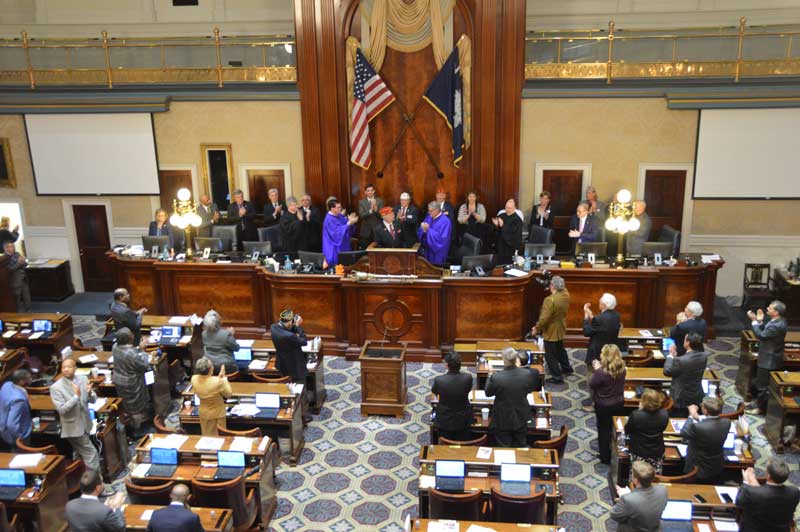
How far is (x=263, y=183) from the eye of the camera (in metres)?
14.5

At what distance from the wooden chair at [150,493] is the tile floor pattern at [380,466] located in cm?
137

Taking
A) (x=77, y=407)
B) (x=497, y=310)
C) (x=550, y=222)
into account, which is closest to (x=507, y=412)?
(x=497, y=310)

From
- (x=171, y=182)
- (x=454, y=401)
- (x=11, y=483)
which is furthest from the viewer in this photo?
(x=171, y=182)

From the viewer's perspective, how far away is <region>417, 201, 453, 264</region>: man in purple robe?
12.4m

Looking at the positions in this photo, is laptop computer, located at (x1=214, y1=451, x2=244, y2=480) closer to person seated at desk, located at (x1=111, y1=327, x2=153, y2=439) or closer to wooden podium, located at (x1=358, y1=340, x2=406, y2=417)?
person seated at desk, located at (x1=111, y1=327, x2=153, y2=439)

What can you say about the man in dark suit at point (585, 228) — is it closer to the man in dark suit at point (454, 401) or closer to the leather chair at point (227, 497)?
the man in dark suit at point (454, 401)

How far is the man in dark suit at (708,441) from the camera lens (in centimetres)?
679

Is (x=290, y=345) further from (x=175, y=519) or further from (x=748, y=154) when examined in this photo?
(x=748, y=154)

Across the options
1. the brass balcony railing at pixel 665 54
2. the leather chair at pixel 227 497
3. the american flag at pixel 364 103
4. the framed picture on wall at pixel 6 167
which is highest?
the brass balcony railing at pixel 665 54

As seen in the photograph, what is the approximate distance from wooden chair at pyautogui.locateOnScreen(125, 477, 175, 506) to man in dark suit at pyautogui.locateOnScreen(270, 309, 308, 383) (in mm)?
2480

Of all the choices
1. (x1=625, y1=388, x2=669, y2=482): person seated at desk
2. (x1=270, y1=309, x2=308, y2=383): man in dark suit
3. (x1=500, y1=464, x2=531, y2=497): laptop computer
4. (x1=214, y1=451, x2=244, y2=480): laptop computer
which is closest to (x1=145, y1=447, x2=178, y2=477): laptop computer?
(x1=214, y1=451, x2=244, y2=480): laptop computer

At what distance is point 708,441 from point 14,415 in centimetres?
711

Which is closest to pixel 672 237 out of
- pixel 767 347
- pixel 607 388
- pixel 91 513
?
pixel 767 347

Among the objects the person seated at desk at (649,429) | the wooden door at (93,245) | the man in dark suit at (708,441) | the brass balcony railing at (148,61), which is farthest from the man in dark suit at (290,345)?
the wooden door at (93,245)
